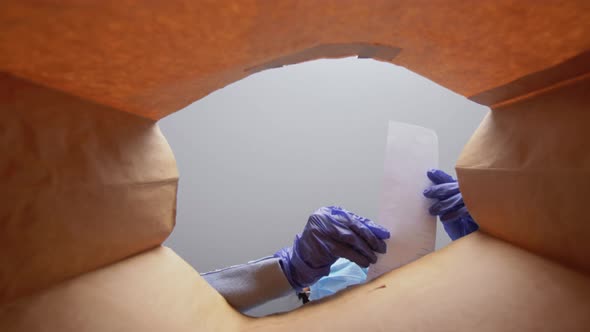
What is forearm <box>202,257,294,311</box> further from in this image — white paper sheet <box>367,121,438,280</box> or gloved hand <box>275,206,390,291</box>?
white paper sheet <box>367,121,438,280</box>

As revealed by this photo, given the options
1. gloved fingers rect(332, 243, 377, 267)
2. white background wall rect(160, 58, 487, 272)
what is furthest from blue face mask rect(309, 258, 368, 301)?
white background wall rect(160, 58, 487, 272)

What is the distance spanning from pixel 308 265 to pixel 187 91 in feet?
2.23

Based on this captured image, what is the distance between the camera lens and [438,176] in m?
0.95

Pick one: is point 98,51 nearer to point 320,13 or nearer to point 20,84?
point 20,84

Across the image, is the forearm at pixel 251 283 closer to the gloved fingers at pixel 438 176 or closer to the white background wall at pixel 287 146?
the gloved fingers at pixel 438 176

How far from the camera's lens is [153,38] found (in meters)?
0.43

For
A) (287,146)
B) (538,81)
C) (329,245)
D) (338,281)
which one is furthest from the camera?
(287,146)

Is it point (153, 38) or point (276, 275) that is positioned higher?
point (153, 38)

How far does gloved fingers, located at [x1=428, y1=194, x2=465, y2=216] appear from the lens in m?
0.90

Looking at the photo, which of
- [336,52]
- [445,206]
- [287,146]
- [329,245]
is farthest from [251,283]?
[287,146]

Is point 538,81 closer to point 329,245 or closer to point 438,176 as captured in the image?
point 438,176

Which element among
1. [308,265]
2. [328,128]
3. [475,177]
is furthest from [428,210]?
[328,128]

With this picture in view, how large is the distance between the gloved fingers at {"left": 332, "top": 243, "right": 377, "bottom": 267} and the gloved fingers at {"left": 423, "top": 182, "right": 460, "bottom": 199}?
0.25 metres

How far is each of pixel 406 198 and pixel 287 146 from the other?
69.6 inches
